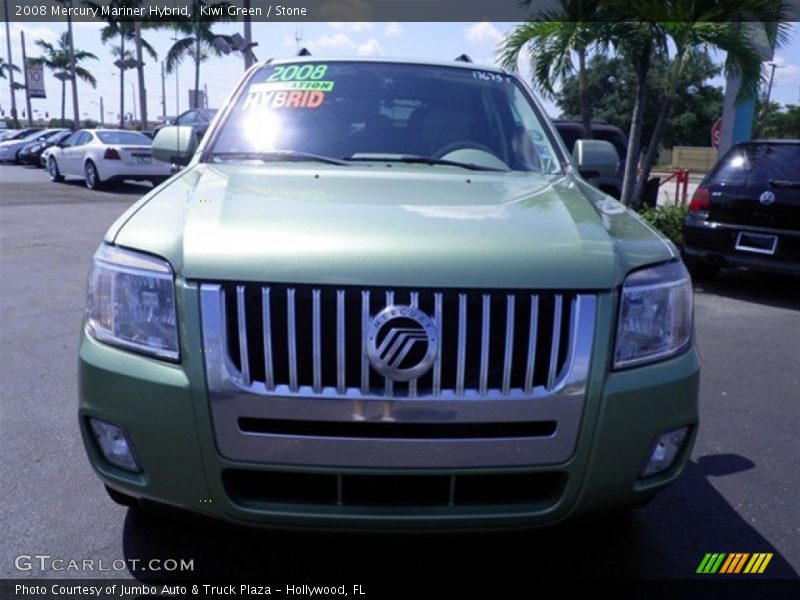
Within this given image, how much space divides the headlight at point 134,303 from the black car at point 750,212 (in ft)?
21.2

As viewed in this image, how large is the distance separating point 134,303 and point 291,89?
1.86 meters

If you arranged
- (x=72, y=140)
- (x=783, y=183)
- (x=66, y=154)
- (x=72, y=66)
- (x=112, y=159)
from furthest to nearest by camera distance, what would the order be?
(x=72, y=66) < (x=72, y=140) < (x=66, y=154) < (x=112, y=159) < (x=783, y=183)

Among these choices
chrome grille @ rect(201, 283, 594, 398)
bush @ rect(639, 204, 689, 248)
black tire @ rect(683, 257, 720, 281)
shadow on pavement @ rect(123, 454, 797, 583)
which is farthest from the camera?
bush @ rect(639, 204, 689, 248)

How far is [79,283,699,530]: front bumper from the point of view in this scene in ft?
6.76

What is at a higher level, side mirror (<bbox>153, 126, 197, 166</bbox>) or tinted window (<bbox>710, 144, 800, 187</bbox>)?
side mirror (<bbox>153, 126, 197, 166</bbox>)

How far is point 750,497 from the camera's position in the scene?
3.28 m

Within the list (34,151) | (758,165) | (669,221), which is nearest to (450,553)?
(758,165)

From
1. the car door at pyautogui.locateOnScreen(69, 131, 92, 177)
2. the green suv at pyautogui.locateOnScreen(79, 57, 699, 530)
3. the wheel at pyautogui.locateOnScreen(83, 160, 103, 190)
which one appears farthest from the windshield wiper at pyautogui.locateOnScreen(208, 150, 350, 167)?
the car door at pyautogui.locateOnScreen(69, 131, 92, 177)

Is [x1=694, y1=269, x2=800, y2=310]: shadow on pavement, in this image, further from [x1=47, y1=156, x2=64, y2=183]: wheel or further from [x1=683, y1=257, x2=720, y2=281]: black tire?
[x1=47, y1=156, x2=64, y2=183]: wheel

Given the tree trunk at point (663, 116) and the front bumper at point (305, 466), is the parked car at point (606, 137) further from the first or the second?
the front bumper at point (305, 466)

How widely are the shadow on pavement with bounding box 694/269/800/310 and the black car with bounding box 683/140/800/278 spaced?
35cm

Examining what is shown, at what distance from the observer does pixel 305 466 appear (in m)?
2.06

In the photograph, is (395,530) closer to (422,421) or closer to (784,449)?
(422,421)

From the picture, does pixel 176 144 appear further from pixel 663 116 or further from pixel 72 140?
pixel 72 140
